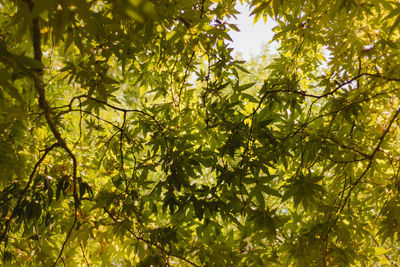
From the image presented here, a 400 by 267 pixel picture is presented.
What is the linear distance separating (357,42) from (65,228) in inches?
69.3

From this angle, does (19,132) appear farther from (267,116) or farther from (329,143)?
(329,143)

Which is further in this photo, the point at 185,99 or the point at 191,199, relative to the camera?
the point at 185,99

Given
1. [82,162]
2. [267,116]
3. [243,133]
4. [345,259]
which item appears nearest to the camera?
[345,259]

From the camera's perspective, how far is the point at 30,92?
1.38m

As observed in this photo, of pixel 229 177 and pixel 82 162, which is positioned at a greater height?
pixel 82 162

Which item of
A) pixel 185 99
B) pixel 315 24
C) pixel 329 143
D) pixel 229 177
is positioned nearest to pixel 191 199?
pixel 229 177

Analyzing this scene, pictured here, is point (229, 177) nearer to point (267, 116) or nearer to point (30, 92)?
point (267, 116)

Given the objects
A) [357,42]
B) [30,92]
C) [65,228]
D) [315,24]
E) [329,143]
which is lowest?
[65,228]

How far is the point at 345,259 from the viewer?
1.30 m

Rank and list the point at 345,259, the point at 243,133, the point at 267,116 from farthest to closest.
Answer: the point at 267,116 → the point at 243,133 → the point at 345,259

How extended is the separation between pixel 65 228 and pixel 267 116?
1221 millimetres

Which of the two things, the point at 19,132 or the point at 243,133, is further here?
the point at 19,132

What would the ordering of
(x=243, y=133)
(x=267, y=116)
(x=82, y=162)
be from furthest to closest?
(x=82, y=162) < (x=267, y=116) < (x=243, y=133)

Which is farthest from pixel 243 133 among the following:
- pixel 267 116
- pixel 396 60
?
pixel 396 60
